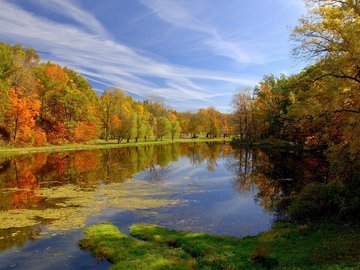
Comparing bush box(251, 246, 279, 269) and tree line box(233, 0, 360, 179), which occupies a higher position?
tree line box(233, 0, 360, 179)

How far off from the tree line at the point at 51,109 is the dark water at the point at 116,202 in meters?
28.9

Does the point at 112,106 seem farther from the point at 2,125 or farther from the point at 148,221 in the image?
the point at 148,221

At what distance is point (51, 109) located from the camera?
9044 cm

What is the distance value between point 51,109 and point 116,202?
73465mm

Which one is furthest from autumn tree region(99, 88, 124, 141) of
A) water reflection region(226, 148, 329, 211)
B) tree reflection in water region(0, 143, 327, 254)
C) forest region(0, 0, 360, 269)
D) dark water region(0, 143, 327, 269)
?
water reflection region(226, 148, 329, 211)

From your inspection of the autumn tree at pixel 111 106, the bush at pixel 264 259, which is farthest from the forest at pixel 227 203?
the autumn tree at pixel 111 106

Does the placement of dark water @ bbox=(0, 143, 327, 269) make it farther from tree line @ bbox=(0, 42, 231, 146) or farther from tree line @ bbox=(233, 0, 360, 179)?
tree line @ bbox=(0, 42, 231, 146)

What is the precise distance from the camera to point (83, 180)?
35406 mm

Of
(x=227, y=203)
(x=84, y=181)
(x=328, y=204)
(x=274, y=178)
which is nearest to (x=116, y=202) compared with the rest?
(x=227, y=203)

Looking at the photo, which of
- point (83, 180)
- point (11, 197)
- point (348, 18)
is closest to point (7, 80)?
point (83, 180)

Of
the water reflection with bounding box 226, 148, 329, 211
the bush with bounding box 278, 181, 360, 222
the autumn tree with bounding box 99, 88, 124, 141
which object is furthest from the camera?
the autumn tree with bounding box 99, 88, 124, 141

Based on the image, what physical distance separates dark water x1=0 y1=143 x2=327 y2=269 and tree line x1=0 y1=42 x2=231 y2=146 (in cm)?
2888

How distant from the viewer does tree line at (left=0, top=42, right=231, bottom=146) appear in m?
70.1

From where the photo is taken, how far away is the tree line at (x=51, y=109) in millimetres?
70062
